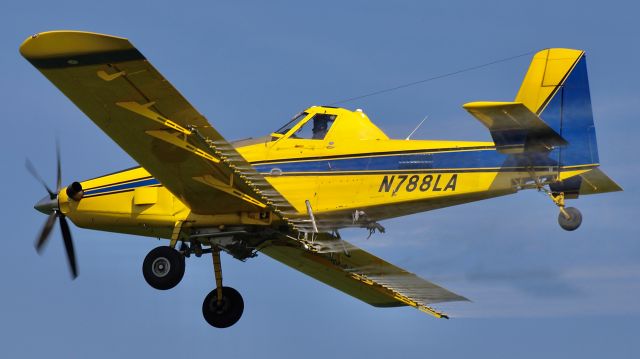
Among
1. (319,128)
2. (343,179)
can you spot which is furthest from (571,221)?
(319,128)

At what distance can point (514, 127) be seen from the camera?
69.7ft

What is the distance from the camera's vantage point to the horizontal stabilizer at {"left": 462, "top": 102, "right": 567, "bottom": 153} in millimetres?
20422

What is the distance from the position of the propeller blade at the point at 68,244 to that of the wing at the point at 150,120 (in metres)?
2.68

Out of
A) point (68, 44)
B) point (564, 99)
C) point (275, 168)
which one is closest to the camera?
point (68, 44)

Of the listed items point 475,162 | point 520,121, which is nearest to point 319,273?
point 475,162

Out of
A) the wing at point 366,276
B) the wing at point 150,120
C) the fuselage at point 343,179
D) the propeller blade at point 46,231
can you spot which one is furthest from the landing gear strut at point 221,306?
the propeller blade at point 46,231

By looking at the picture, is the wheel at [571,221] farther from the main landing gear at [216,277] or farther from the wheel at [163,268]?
the wheel at [163,268]

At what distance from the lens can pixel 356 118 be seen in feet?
78.4

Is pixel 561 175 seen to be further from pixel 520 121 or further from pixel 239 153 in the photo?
pixel 239 153

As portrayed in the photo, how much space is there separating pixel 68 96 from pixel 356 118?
17.9 feet

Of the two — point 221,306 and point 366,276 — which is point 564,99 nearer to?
point 366,276

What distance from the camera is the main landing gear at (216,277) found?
23.8 meters

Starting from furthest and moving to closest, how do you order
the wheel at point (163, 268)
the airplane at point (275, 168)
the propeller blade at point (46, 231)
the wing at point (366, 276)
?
the wing at point (366, 276) < the propeller blade at point (46, 231) < the wheel at point (163, 268) < the airplane at point (275, 168)

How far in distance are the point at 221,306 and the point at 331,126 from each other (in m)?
4.43
